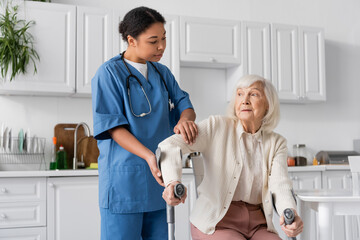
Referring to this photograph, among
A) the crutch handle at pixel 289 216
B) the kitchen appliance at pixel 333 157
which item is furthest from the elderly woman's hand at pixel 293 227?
the kitchen appliance at pixel 333 157

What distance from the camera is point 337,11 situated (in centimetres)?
491

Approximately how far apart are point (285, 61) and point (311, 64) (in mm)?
296

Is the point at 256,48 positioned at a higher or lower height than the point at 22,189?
higher

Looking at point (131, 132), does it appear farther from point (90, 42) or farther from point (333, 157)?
point (333, 157)

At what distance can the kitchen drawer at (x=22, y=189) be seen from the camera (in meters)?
3.08

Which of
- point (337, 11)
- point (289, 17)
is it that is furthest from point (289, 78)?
point (337, 11)

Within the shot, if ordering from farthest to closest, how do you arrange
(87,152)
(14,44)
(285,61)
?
(285,61) < (87,152) < (14,44)

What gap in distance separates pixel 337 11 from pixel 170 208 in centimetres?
408

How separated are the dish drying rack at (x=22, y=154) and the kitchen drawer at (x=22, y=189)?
0.51 meters

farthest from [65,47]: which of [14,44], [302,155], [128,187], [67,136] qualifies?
[302,155]

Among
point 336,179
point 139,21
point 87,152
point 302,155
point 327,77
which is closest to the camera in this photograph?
point 139,21

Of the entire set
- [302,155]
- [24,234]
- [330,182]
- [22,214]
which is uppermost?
[302,155]

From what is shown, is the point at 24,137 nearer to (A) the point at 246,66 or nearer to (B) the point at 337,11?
(A) the point at 246,66

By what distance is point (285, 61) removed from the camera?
4.22m
